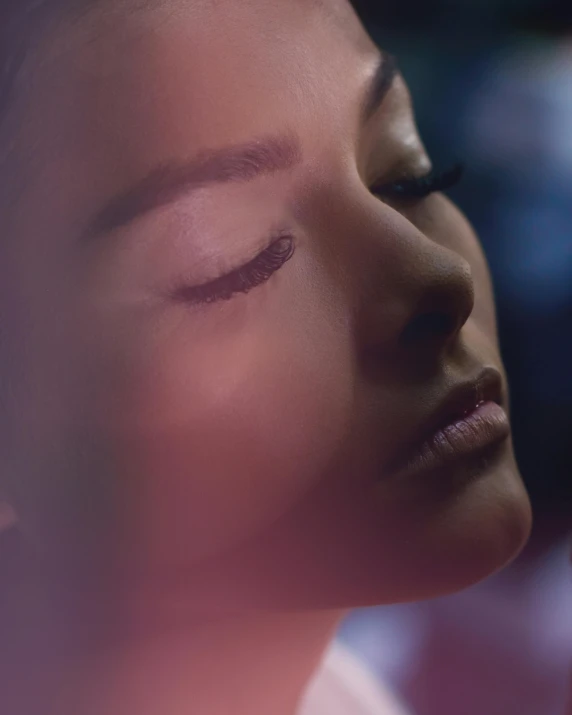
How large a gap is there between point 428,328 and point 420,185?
16 cm

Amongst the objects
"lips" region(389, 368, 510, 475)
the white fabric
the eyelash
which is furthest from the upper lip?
the white fabric

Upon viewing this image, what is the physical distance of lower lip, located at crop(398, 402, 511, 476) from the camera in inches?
20.2

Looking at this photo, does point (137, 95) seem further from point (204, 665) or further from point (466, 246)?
point (204, 665)

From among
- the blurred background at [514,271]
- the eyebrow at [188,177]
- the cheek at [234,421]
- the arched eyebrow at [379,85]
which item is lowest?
the blurred background at [514,271]

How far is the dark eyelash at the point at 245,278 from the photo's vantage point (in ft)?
1.55

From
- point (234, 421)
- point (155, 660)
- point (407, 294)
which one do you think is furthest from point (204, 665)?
point (407, 294)

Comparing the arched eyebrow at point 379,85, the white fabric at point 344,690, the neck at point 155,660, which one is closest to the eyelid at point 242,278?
the arched eyebrow at point 379,85

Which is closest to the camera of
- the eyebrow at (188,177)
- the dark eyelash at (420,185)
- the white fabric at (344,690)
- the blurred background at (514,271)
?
the eyebrow at (188,177)

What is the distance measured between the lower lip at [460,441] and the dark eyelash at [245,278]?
0.16m

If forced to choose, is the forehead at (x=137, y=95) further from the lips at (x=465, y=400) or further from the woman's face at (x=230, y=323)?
the lips at (x=465, y=400)

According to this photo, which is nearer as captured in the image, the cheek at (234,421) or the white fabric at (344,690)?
the cheek at (234,421)

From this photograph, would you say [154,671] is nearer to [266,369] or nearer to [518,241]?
[266,369]

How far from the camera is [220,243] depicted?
47cm

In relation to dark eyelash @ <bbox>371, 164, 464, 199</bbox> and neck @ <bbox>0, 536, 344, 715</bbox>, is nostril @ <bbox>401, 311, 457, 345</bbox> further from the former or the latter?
neck @ <bbox>0, 536, 344, 715</bbox>
